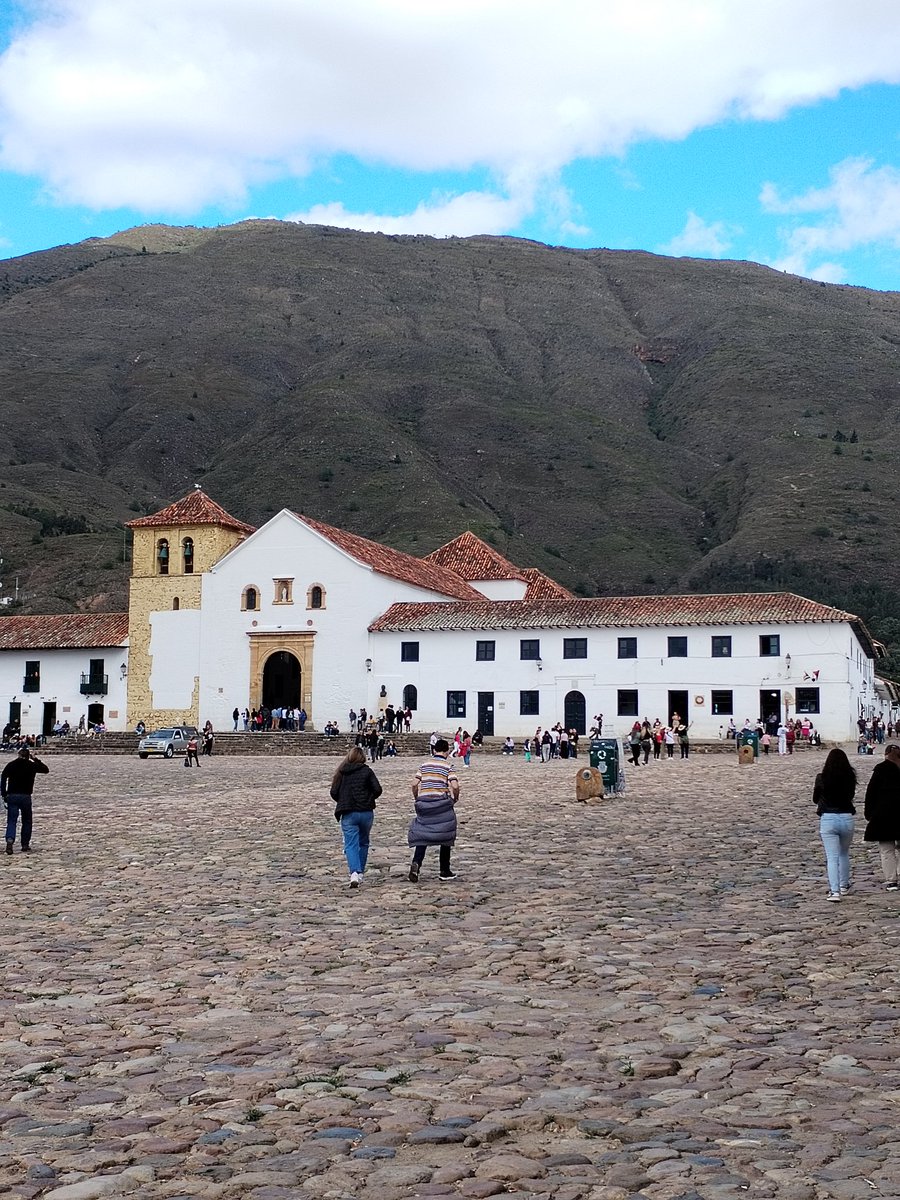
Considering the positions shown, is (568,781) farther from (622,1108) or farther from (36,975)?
(622,1108)

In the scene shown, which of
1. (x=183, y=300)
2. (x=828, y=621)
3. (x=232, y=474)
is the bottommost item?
(x=828, y=621)

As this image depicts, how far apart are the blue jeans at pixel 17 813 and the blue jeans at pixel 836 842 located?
914 centimetres

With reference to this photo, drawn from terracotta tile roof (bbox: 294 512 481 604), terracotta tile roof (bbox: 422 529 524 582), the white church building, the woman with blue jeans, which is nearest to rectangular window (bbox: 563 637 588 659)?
the white church building

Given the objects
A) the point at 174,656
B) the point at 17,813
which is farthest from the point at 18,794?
the point at 174,656

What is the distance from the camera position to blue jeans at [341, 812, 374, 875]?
40.3 ft

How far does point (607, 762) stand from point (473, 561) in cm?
4118

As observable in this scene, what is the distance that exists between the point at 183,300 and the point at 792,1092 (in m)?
157

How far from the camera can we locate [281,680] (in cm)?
5538

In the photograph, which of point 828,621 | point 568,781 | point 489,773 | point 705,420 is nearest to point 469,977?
point 568,781

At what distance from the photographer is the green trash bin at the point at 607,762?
928 inches

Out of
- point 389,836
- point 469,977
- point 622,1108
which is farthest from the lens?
point 389,836

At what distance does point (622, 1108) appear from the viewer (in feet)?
17.7

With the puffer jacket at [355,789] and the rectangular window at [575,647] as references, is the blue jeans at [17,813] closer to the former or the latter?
the puffer jacket at [355,789]

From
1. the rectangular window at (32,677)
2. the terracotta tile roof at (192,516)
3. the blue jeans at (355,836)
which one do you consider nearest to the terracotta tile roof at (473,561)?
the terracotta tile roof at (192,516)
